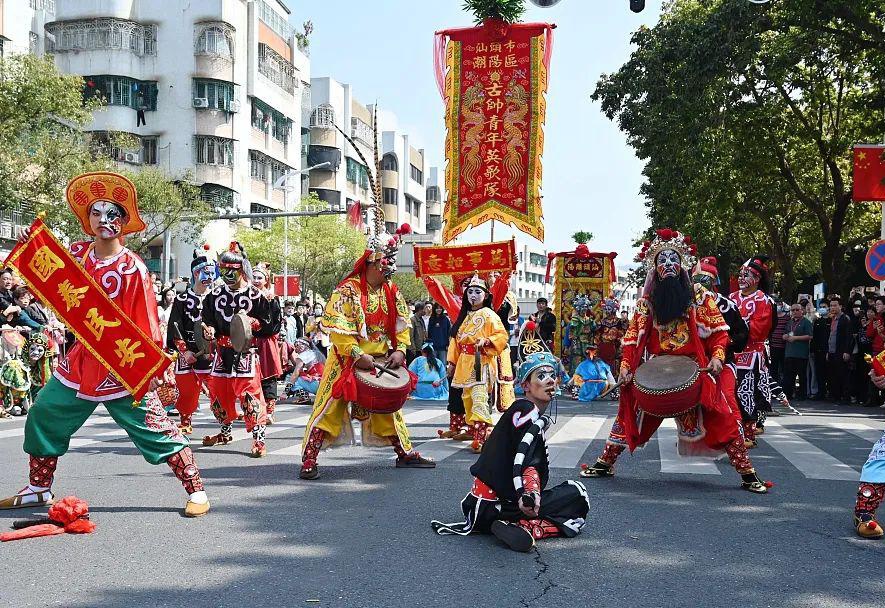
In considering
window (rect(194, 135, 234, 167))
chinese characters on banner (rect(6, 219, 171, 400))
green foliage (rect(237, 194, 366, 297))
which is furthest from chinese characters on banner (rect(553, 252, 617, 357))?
window (rect(194, 135, 234, 167))

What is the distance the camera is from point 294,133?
2255 inches

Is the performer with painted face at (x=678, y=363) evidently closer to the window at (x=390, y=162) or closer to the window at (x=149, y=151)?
the window at (x=149, y=151)

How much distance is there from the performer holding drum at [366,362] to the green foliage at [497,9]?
8327 millimetres

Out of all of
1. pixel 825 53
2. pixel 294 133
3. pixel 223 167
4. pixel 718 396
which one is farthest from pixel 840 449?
pixel 294 133

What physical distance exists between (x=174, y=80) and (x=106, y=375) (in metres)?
44.8

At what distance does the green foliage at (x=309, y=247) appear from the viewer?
47.3m

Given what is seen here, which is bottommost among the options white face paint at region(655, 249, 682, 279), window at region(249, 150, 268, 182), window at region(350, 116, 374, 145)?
white face paint at region(655, 249, 682, 279)

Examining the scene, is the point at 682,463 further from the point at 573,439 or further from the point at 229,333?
the point at 229,333

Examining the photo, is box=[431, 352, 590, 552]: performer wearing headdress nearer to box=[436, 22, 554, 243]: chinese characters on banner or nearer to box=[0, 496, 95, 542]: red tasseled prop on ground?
box=[0, 496, 95, 542]: red tasseled prop on ground

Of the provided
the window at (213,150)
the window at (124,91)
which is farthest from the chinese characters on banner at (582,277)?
the window at (124,91)

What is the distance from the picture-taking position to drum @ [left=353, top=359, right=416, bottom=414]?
7.54 metres

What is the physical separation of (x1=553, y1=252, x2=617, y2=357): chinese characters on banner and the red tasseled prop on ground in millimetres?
17405

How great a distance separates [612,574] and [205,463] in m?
4.74

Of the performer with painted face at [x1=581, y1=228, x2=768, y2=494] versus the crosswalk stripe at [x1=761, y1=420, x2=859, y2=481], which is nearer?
the performer with painted face at [x1=581, y1=228, x2=768, y2=494]
